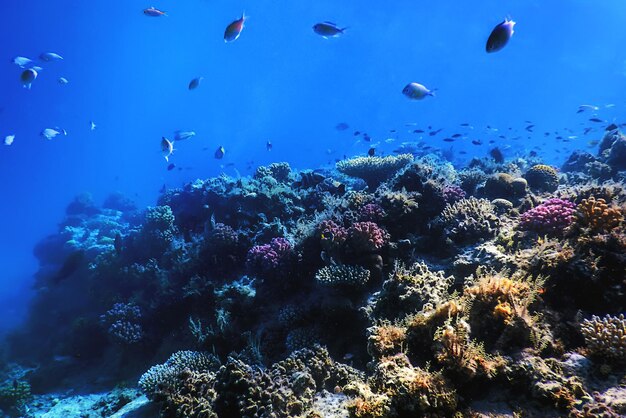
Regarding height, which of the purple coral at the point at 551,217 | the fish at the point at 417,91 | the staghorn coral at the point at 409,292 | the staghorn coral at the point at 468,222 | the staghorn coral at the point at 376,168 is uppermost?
the fish at the point at 417,91

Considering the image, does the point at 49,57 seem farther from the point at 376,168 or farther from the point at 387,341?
the point at 387,341

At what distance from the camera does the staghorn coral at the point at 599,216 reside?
4.68m

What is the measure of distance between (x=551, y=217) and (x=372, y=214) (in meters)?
3.15

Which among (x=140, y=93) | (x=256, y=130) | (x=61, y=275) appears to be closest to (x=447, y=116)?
(x=256, y=130)

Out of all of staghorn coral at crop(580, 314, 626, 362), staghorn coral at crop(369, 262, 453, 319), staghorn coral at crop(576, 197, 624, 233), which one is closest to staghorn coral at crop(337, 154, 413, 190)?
staghorn coral at crop(369, 262, 453, 319)

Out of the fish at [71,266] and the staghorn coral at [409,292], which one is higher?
the fish at [71,266]

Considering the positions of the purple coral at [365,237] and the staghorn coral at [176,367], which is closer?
the staghorn coral at [176,367]

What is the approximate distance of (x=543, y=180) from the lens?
8828 mm

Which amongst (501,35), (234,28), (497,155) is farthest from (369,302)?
(497,155)

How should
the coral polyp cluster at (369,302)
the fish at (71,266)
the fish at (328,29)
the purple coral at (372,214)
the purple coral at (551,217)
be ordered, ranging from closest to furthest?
the coral polyp cluster at (369,302), the purple coral at (551,217), the purple coral at (372,214), the fish at (328,29), the fish at (71,266)

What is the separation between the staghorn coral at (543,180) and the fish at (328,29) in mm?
6409

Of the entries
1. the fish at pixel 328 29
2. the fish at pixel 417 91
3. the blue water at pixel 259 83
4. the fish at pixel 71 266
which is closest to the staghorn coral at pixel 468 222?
the fish at pixel 417 91

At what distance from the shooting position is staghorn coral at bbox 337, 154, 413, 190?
10680mm

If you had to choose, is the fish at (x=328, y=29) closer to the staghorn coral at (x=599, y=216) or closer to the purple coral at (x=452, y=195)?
the purple coral at (x=452, y=195)
